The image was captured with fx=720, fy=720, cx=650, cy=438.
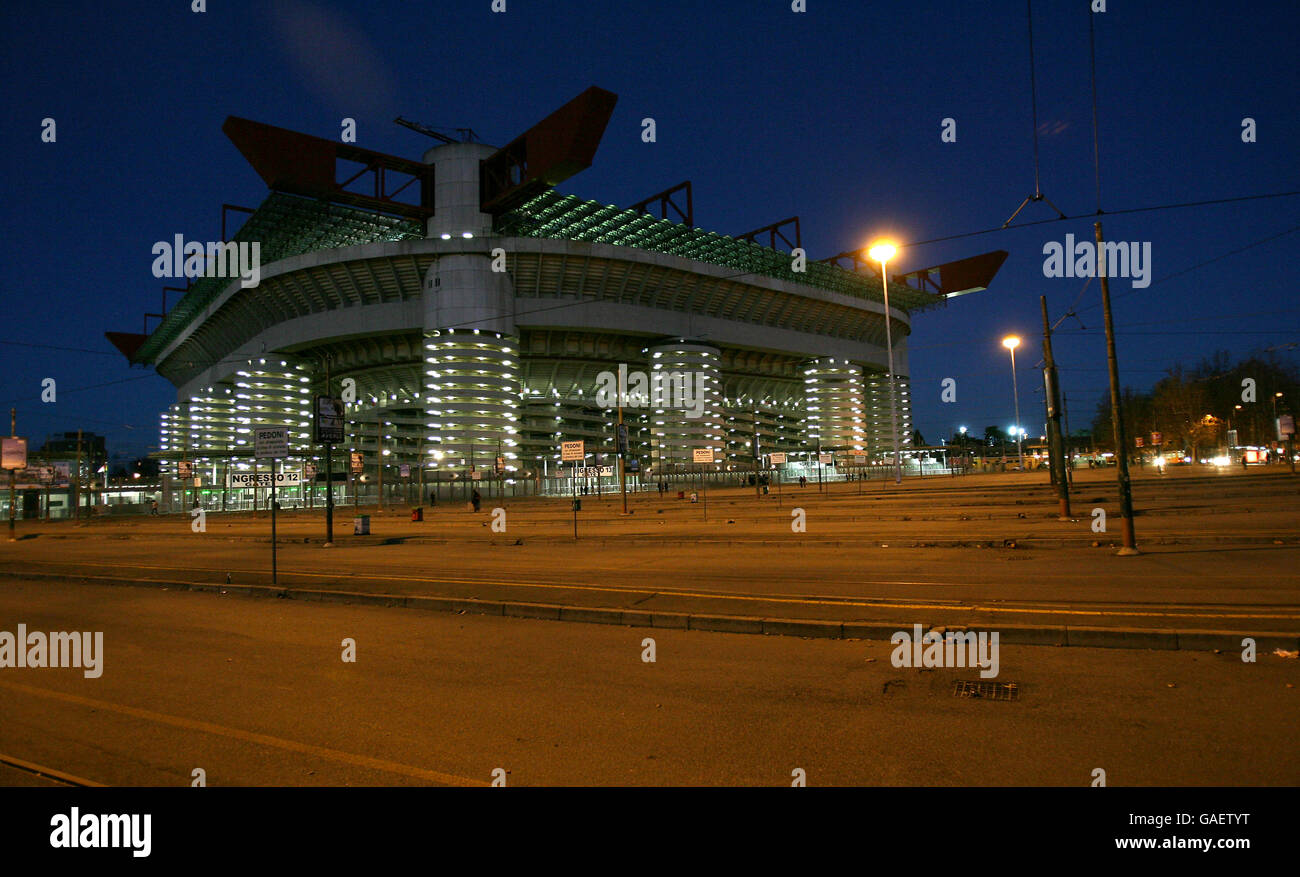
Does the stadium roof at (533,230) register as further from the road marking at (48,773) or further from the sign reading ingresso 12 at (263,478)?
the road marking at (48,773)

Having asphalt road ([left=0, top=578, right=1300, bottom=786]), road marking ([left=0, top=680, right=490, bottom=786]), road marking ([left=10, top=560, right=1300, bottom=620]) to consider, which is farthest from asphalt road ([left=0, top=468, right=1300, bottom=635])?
road marking ([left=0, top=680, right=490, bottom=786])

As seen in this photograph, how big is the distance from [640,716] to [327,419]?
1434 cm

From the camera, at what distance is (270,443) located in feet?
47.9

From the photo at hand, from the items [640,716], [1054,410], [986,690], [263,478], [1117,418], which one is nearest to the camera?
[640,716]

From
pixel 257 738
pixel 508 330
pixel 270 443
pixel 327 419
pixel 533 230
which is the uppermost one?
pixel 533 230

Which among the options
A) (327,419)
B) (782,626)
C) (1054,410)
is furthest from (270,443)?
(1054,410)

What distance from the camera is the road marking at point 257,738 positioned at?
423cm

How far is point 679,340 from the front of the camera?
68.8 metres

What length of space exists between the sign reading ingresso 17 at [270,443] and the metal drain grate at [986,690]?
13.1m

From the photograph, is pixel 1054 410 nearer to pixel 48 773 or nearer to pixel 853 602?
pixel 853 602

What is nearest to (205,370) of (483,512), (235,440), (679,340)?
(235,440)
